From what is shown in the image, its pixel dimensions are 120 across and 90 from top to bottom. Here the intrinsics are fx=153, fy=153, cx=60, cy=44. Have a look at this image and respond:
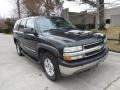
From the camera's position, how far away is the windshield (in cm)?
481

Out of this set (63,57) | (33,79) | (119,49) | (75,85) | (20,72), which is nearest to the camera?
(63,57)

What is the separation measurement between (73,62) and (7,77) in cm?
238

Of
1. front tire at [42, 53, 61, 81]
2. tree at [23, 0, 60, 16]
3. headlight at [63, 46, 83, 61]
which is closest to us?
headlight at [63, 46, 83, 61]

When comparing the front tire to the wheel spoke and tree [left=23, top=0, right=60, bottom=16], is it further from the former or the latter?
tree [left=23, top=0, right=60, bottom=16]

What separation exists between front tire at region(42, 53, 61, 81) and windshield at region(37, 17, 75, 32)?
962mm

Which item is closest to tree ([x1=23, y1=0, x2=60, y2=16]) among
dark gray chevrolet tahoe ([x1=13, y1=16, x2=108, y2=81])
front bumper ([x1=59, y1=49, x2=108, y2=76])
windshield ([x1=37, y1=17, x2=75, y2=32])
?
windshield ([x1=37, y1=17, x2=75, y2=32])

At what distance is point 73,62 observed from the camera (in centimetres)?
355

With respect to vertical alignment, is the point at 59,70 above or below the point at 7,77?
above

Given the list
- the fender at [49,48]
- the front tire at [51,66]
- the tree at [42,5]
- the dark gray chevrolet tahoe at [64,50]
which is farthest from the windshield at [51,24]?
the tree at [42,5]

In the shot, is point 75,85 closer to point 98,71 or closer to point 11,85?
point 98,71

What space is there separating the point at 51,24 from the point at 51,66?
156 centimetres

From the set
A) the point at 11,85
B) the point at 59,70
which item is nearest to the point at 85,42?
the point at 59,70

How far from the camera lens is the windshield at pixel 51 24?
15.8 ft

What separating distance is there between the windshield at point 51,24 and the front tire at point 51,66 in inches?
37.9
